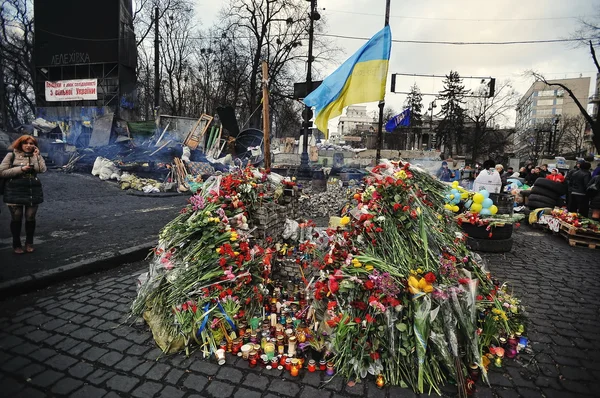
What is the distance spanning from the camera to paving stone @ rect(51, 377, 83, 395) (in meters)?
2.61

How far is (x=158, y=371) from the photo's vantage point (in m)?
2.89

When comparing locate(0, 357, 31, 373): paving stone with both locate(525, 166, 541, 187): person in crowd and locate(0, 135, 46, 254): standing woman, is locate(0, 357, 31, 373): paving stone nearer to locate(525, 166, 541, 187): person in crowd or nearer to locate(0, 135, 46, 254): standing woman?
locate(0, 135, 46, 254): standing woman

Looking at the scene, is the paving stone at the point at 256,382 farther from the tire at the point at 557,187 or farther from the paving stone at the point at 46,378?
the tire at the point at 557,187

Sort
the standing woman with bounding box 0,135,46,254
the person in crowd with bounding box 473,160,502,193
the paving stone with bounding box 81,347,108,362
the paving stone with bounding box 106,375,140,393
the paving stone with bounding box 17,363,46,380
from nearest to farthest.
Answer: the paving stone with bounding box 106,375,140,393 → the paving stone with bounding box 17,363,46,380 → the paving stone with bounding box 81,347,108,362 → the standing woman with bounding box 0,135,46,254 → the person in crowd with bounding box 473,160,502,193

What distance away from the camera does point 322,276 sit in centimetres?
334

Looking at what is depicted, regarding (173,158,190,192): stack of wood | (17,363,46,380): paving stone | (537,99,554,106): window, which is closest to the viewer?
(17,363,46,380): paving stone

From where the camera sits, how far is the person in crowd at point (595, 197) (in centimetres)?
898

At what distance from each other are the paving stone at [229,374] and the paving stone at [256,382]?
0.07m

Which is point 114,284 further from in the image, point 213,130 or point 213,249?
point 213,130

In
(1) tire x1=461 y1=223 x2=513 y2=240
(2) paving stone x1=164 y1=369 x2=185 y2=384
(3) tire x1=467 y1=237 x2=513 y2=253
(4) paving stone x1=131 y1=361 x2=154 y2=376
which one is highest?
(1) tire x1=461 y1=223 x2=513 y2=240

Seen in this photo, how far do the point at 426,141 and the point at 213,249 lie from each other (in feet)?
134

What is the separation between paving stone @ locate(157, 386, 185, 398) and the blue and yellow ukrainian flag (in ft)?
19.0

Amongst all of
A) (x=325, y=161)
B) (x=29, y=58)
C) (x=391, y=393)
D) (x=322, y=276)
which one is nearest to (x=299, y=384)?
(x=391, y=393)

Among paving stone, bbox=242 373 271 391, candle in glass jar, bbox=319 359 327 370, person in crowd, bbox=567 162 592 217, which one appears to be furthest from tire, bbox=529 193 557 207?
paving stone, bbox=242 373 271 391
